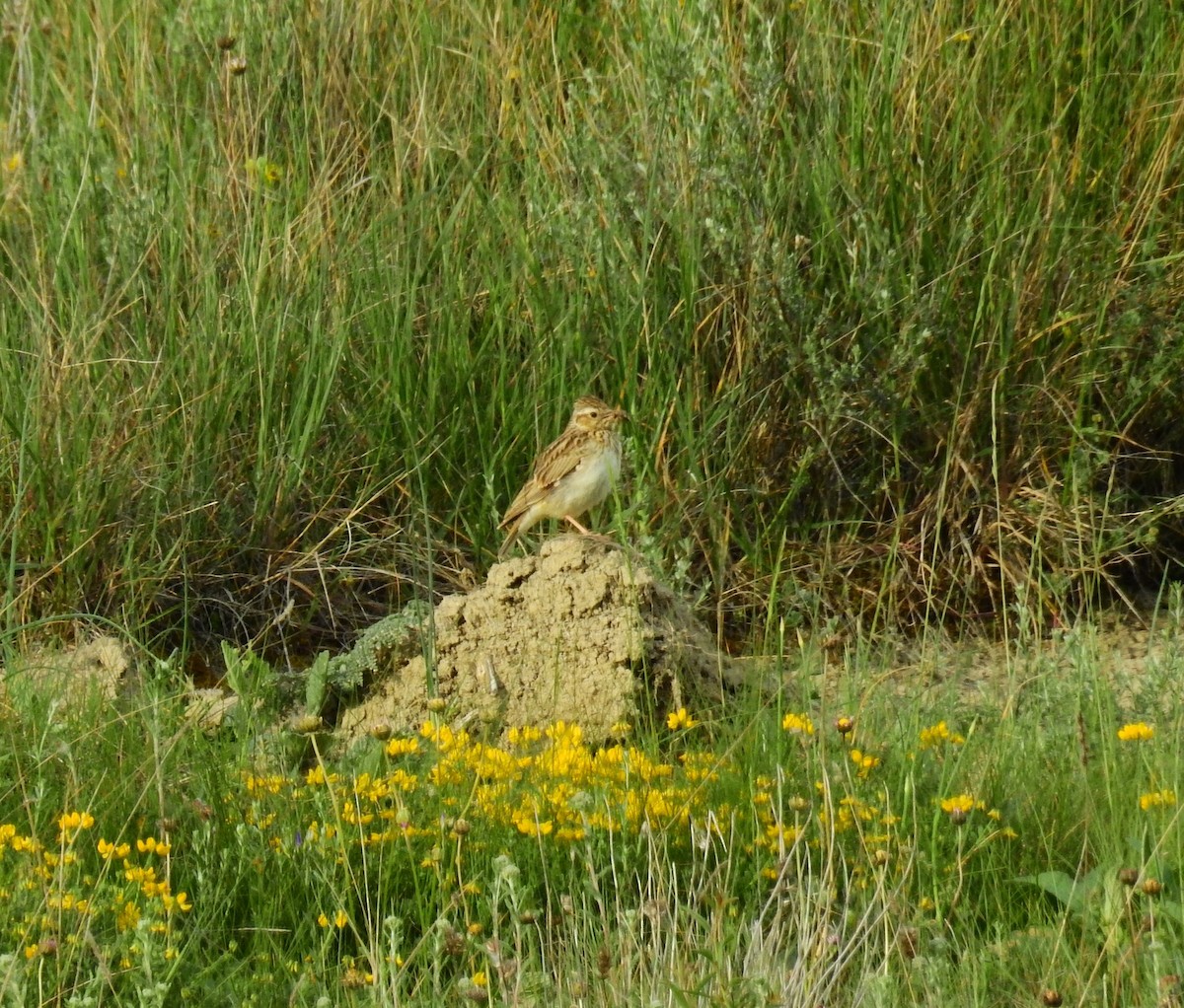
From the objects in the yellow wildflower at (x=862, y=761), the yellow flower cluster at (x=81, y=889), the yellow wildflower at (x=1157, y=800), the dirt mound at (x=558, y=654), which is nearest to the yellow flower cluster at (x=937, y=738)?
the yellow wildflower at (x=862, y=761)

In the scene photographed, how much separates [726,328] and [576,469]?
893 mm

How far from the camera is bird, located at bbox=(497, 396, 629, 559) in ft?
18.3

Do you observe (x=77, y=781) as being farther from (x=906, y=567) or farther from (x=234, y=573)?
(x=906, y=567)

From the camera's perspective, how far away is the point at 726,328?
20.1ft

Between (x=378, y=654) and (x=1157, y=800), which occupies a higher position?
(x=1157, y=800)

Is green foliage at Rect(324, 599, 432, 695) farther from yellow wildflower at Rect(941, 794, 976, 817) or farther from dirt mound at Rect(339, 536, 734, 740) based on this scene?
yellow wildflower at Rect(941, 794, 976, 817)

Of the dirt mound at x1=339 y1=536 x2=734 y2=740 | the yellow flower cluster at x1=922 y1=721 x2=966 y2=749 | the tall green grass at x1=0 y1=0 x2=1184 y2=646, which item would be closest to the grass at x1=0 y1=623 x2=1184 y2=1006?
the yellow flower cluster at x1=922 y1=721 x2=966 y2=749

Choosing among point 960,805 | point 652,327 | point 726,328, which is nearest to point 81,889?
point 960,805

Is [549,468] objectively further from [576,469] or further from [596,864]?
[596,864]

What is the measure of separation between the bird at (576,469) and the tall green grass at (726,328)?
19cm

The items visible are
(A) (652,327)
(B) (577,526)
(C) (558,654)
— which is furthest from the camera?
(A) (652,327)

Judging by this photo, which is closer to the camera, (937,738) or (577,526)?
(937,738)

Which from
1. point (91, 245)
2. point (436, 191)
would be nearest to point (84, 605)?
point (91, 245)

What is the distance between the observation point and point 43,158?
22.4 ft
